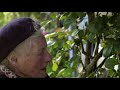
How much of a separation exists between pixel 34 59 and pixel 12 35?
0.16 m

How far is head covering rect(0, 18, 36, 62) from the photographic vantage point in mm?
1303

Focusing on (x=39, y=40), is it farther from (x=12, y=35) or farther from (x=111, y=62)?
(x=111, y=62)

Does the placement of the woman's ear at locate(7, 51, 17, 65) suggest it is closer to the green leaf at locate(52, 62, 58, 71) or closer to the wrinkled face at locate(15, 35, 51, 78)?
the wrinkled face at locate(15, 35, 51, 78)

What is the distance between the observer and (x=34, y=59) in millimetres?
1385

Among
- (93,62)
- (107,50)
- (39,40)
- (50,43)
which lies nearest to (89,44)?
(93,62)

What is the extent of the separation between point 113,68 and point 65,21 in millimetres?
419

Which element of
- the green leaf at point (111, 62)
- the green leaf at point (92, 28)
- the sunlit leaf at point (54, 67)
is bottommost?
the sunlit leaf at point (54, 67)

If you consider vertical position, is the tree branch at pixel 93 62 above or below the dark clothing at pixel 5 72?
below

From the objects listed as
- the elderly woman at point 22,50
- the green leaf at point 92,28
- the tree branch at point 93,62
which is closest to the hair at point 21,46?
the elderly woman at point 22,50

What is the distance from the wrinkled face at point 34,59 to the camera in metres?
1.36

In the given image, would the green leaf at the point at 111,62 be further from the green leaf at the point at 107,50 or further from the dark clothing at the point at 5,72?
the dark clothing at the point at 5,72
